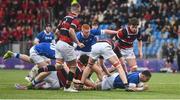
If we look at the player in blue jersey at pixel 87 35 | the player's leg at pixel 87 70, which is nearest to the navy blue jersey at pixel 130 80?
the player's leg at pixel 87 70

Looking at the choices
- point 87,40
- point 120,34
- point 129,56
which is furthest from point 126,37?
point 87,40

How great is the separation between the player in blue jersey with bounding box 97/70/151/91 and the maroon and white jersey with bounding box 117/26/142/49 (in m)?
1.98

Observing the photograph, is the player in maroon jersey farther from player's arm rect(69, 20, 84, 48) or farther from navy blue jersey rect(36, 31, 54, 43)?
navy blue jersey rect(36, 31, 54, 43)

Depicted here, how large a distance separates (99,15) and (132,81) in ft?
77.4

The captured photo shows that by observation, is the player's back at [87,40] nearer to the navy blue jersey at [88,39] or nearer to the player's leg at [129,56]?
the navy blue jersey at [88,39]

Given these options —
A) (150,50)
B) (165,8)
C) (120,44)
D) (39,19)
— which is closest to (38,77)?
(120,44)

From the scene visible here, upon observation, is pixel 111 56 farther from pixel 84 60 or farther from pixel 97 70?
pixel 84 60

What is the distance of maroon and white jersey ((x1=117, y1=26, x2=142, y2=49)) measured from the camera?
19578mm

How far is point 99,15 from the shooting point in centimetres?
4100

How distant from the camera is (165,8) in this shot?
38.2 meters

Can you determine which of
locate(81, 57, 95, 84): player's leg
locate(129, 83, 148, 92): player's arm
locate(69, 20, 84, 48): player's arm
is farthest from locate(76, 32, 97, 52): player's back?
locate(129, 83, 148, 92): player's arm

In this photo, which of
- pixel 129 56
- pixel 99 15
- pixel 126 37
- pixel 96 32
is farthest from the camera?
pixel 99 15

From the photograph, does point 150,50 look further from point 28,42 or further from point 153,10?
point 28,42

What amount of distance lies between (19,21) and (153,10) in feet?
32.5
